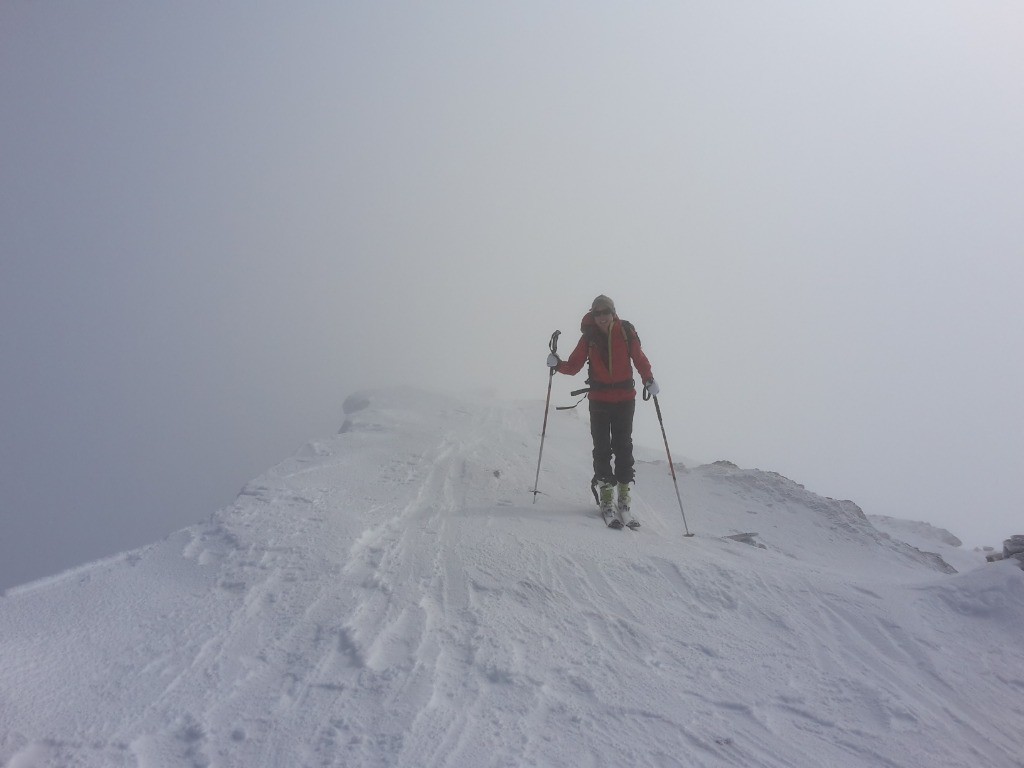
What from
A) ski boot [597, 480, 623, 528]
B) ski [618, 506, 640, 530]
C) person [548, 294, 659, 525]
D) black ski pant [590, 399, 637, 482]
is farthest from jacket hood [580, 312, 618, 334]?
ski [618, 506, 640, 530]

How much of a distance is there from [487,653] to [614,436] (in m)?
3.64

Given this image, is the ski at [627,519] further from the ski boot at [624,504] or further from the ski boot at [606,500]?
the ski boot at [606,500]

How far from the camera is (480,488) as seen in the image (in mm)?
7555

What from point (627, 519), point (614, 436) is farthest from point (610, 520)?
point (614, 436)

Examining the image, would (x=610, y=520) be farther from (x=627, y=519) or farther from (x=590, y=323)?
(x=590, y=323)

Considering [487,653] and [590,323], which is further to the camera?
[590,323]

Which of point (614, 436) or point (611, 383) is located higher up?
point (611, 383)

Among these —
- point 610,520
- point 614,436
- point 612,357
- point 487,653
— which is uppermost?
point 612,357

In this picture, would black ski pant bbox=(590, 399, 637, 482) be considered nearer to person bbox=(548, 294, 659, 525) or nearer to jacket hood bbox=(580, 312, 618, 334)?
Result: person bbox=(548, 294, 659, 525)

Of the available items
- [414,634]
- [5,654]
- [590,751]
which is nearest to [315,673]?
[414,634]

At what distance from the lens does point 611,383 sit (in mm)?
6551

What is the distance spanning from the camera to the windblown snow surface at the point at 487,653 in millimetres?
2801

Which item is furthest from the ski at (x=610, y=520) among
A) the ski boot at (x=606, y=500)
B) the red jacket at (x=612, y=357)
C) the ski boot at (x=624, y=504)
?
the red jacket at (x=612, y=357)

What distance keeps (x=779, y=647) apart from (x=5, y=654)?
14.7ft
